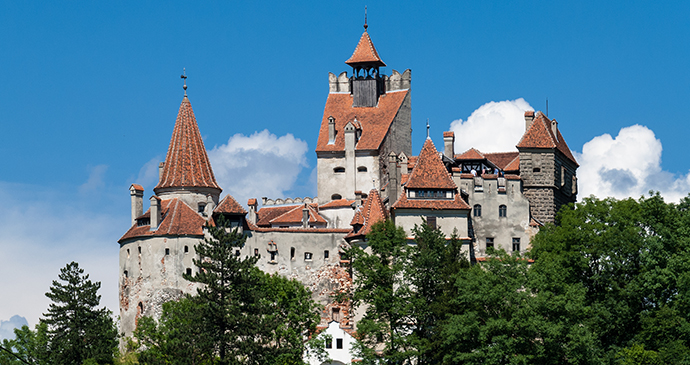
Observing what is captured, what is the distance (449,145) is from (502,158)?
4.58 m

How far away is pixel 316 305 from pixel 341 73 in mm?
27572

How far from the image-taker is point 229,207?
86.3 meters

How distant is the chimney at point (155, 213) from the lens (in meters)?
88.0

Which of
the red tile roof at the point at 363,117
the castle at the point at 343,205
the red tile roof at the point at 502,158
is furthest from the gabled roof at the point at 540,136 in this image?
the red tile roof at the point at 363,117

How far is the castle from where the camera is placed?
3221 inches

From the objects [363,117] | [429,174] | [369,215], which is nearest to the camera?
[429,174]

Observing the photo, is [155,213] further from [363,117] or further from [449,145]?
[449,145]

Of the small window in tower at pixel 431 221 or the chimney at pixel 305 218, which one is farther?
the chimney at pixel 305 218

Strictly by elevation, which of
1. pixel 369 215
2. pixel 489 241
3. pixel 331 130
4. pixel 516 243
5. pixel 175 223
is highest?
pixel 331 130

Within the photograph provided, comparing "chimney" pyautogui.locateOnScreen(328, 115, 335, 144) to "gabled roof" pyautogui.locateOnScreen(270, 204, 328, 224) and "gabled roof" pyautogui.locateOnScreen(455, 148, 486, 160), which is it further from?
"gabled roof" pyautogui.locateOnScreen(455, 148, 486, 160)

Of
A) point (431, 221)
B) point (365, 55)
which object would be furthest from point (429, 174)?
point (365, 55)

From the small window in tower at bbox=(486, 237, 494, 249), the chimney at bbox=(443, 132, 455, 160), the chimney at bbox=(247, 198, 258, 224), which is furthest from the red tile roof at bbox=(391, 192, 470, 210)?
the chimney at bbox=(247, 198, 258, 224)

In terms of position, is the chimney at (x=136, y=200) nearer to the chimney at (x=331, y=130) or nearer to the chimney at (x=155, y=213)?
the chimney at (x=155, y=213)

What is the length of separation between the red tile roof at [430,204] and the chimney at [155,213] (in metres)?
19.0
